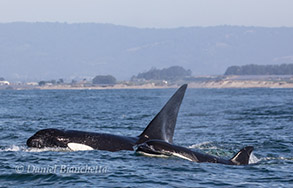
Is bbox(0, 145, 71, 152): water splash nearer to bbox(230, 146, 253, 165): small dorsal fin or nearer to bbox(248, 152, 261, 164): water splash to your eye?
bbox(230, 146, 253, 165): small dorsal fin

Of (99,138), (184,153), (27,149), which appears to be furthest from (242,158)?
(27,149)

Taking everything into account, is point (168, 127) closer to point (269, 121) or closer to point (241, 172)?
point (241, 172)

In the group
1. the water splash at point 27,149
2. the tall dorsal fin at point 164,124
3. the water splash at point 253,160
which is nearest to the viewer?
the water splash at point 253,160

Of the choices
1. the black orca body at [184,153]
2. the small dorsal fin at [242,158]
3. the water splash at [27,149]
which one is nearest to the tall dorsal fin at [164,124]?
the black orca body at [184,153]

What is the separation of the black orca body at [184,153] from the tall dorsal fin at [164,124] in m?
1.68

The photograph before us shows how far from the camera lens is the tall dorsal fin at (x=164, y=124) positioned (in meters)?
19.1

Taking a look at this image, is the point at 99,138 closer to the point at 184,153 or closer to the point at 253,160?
the point at 184,153

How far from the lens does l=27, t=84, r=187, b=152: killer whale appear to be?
19062 millimetres

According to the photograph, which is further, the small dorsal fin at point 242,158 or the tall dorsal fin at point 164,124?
the tall dorsal fin at point 164,124

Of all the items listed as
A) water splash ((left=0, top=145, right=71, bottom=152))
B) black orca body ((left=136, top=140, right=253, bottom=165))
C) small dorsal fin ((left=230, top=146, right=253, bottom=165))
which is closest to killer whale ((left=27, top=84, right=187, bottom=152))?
water splash ((left=0, top=145, right=71, bottom=152))

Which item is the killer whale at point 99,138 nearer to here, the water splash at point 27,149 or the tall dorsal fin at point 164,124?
the tall dorsal fin at point 164,124

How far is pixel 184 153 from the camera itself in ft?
56.5

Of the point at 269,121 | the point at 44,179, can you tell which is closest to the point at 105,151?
the point at 44,179

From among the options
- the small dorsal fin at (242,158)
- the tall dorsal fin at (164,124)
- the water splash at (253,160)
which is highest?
the tall dorsal fin at (164,124)
